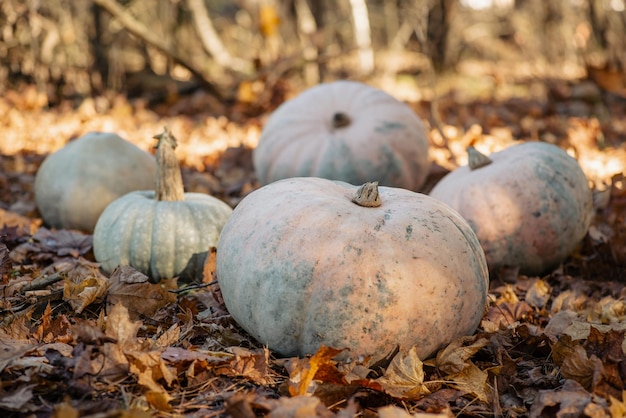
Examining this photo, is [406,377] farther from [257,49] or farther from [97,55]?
[257,49]

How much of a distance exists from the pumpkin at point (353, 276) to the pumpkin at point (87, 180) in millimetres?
1829

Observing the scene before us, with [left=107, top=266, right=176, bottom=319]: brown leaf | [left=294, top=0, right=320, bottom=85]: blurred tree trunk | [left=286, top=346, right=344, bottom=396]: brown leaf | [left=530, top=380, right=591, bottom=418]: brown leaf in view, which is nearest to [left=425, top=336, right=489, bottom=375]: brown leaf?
[left=530, top=380, right=591, bottom=418]: brown leaf

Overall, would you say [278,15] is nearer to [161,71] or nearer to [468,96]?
[161,71]

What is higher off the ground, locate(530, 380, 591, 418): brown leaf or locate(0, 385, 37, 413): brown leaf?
locate(0, 385, 37, 413): brown leaf

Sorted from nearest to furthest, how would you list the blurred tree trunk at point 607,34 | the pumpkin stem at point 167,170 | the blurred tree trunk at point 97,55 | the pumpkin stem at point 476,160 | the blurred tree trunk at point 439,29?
1. the pumpkin stem at point 167,170
2. the pumpkin stem at point 476,160
3. the blurred tree trunk at point 97,55
4. the blurred tree trunk at point 607,34
5. the blurred tree trunk at point 439,29

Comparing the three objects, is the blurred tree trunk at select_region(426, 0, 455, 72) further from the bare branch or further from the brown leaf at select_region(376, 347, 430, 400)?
the brown leaf at select_region(376, 347, 430, 400)

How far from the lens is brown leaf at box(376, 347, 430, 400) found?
209 cm

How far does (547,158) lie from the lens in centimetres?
357

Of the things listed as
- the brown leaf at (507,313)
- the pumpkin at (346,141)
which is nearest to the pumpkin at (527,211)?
the brown leaf at (507,313)

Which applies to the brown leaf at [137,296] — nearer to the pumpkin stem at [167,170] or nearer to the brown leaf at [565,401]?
the pumpkin stem at [167,170]

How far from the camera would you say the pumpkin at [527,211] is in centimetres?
344

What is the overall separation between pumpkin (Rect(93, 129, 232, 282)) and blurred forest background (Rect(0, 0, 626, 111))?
3137mm

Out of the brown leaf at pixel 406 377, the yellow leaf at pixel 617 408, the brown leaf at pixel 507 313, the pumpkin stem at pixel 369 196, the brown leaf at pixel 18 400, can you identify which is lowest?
the brown leaf at pixel 507 313

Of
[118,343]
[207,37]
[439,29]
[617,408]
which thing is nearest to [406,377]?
[617,408]
